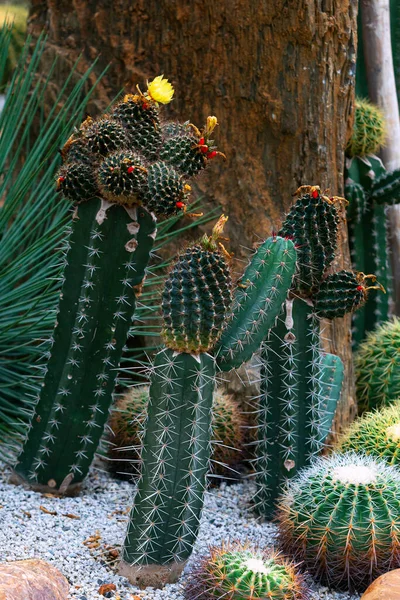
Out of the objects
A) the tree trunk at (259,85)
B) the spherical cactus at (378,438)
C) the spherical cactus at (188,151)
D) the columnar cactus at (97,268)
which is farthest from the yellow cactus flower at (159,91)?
the spherical cactus at (378,438)

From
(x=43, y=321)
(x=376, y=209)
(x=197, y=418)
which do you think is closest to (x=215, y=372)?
(x=197, y=418)

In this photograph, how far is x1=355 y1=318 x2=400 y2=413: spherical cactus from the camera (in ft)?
13.4

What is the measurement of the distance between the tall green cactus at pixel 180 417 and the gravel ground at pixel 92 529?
135 mm

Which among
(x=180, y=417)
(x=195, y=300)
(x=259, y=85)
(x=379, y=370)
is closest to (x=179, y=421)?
(x=180, y=417)

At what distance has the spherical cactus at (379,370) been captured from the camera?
4.08 metres

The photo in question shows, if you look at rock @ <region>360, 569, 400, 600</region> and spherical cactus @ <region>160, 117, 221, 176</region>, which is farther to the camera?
spherical cactus @ <region>160, 117, 221, 176</region>

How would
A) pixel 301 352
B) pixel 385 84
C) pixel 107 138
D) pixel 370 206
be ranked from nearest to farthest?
1. pixel 107 138
2. pixel 301 352
3. pixel 370 206
4. pixel 385 84

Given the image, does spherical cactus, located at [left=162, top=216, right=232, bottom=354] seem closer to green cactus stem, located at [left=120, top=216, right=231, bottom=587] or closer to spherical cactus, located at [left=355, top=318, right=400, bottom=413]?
green cactus stem, located at [left=120, top=216, right=231, bottom=587]

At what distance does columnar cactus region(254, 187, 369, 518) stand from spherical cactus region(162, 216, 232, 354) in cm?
60

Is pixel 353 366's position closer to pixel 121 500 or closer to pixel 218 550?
pixel 121 500

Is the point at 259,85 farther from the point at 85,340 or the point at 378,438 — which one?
the point at 378,438

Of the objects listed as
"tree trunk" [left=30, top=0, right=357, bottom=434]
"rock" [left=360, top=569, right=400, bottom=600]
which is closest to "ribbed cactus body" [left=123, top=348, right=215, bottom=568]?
"rock" [left=360, top=569, right=400, bottom=600]

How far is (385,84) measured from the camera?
509 centimetres

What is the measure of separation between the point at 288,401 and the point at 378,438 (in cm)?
40
